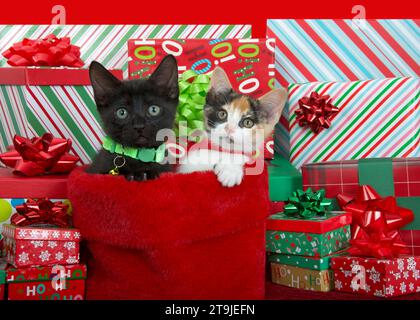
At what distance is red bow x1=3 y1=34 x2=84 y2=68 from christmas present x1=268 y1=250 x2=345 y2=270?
38.8 inches

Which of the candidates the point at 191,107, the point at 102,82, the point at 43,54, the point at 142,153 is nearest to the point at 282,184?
the point at 191,107

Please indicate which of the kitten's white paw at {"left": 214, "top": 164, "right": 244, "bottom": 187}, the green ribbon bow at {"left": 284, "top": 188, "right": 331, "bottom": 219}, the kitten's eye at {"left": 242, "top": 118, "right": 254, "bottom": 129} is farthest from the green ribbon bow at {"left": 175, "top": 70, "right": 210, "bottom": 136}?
the green ribbon bow at {"left": 284, "top": 188, "right": 331, "bottom": 219}

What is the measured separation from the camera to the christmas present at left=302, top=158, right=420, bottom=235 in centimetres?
131

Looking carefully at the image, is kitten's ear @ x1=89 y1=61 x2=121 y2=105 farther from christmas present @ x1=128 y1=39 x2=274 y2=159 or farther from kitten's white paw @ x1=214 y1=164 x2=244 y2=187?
christmas present @ x1=128 y1=39 x2=274 y2=159

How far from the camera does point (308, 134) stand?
1654 millimetres

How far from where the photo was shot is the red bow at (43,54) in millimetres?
1526

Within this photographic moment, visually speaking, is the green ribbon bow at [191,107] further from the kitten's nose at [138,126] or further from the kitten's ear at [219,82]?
the kitten's nose at [138,126]

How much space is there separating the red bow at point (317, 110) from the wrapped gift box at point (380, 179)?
26cm

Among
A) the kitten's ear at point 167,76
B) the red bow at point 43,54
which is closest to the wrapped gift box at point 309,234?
the kitten's ear at point 167,76

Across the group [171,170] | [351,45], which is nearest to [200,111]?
[171,170]

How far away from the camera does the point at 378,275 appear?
1.11 metres

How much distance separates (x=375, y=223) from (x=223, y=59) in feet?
2.59
